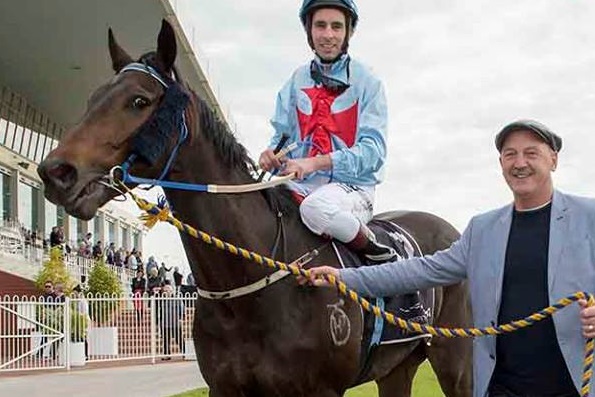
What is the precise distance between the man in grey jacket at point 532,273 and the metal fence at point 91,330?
13.2m

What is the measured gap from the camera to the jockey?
4816 mm

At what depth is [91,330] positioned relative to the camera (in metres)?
19.0

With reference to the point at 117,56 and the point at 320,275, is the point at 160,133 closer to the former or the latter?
the point at 117,56

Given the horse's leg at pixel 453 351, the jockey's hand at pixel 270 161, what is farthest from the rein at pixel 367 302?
the horse's leg at pixel 453 351

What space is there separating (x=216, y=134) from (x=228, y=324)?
37.2 inches

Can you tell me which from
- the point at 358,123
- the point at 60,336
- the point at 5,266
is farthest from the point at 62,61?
the point at 358,123

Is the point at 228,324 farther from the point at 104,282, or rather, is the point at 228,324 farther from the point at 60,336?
the point at 104,282

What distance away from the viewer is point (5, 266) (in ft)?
88.1

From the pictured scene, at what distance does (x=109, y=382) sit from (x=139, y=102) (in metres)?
11.1

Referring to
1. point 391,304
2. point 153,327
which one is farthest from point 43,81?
point 391,304

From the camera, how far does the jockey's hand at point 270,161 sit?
4820mm

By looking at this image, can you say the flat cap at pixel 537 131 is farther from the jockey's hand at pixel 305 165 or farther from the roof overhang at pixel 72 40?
the roof overhang at pixel 72 40

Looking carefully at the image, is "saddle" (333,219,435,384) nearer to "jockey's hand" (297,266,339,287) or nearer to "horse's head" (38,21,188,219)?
"jockey's hand" (297,266,339,287)

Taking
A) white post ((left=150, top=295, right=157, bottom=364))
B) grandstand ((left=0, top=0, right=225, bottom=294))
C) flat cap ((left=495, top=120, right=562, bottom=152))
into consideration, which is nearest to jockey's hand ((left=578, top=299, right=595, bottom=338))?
flat cap ((left=495, top=120, right=562, bottom=152))
